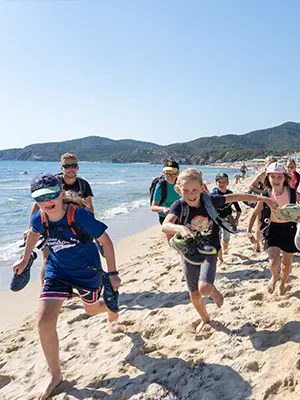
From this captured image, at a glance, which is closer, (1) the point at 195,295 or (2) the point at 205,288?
(2) the point at 205,288

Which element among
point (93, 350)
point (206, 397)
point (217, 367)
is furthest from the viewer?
point (93, 350)

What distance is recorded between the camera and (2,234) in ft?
36.4

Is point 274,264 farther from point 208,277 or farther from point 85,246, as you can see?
point 85,246

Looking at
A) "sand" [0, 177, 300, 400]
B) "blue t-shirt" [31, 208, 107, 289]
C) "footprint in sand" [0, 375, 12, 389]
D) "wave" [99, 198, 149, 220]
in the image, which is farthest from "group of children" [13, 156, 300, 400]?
"wave" [99, 198, 149, 220]

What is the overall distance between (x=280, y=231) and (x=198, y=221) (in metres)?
1.31

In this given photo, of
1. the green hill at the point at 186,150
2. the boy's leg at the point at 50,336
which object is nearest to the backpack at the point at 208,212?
the boy's leg at the point at 50,336

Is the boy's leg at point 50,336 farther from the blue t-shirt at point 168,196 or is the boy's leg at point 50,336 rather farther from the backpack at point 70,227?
the blue t-shirt at point 168,196

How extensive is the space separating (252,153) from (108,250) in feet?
431

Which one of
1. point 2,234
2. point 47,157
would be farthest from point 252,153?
point 2,234

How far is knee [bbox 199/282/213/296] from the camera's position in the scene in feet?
11.0

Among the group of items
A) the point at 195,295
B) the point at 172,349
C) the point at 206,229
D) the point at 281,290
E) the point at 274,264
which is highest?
the point at 206,229

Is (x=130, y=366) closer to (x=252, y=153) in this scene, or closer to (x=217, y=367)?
(x=217, y=367)

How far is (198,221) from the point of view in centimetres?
353

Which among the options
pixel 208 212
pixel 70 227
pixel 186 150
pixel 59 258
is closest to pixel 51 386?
pixel 59 258
